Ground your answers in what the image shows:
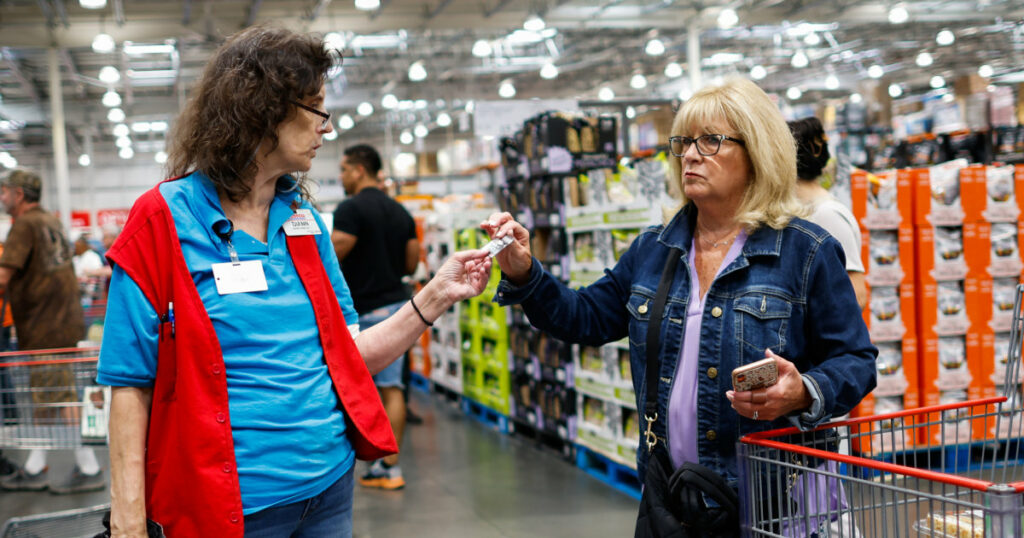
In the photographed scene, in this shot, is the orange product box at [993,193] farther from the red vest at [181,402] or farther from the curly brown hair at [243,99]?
the red vest at [181,402]

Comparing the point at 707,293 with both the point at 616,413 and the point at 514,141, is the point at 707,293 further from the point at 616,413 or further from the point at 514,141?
the point at 514,141

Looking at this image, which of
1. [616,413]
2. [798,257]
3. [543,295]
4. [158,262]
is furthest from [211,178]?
[616,413]

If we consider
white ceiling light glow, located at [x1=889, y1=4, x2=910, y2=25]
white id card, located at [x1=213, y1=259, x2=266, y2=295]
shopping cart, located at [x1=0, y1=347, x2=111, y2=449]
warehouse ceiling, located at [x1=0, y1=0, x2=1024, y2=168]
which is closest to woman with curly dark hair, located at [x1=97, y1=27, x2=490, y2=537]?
white id card, located at [x1=213, y1=259, x2=266, y2=295]

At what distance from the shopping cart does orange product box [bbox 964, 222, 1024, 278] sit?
181 inches

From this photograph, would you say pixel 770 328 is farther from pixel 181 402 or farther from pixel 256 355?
pixel 181 402

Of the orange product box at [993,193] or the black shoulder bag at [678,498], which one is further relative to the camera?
the orange product box at [993,193]

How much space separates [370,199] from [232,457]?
3.75 metres

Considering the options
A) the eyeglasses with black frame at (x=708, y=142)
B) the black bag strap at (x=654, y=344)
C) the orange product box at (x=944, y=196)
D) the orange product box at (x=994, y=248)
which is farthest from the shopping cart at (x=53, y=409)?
the orange product box at (x=994, y=248)

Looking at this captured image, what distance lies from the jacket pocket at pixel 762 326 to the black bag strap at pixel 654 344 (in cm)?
17

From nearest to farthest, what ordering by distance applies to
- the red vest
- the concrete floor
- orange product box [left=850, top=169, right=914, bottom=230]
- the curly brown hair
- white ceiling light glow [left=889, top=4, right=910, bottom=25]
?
the red vest, the curly brown hair, the concrete floor, orange product box [left=850, top=169, right=914, bottom=230], white ceiling light glow [left=889, top=4, right=910, bottom=25]

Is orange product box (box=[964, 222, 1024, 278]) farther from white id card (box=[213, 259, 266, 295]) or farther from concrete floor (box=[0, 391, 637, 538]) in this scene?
white id card (box=[213, 259, 266, 295])

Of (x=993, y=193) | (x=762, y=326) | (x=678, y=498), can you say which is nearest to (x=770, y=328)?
(x=762, y=326)

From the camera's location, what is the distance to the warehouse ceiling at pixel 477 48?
13789mm

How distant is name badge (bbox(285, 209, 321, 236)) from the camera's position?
1.77 metres
